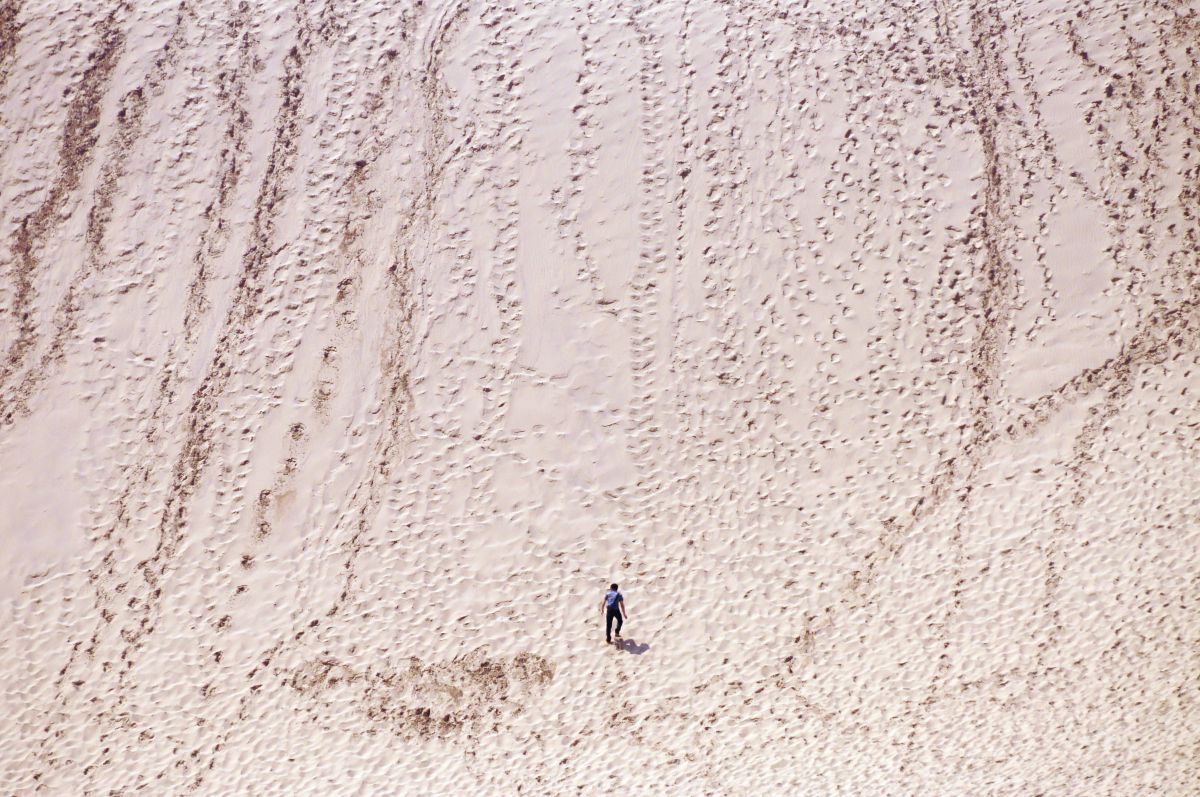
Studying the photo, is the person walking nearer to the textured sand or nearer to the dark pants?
the dark pants

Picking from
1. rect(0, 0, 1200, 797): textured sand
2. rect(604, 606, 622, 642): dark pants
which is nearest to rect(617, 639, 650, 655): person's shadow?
rect(0, 0, 1200, 797): textured sand

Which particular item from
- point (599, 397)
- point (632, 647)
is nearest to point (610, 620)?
point (632, 647)

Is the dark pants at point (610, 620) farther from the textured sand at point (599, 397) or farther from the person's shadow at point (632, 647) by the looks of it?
the textured sand at point (599, 397)

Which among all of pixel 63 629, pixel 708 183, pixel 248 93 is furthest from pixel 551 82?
pixel 63 629

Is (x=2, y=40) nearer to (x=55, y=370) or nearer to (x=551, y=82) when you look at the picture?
(x=55, y=370)

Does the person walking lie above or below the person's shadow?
above

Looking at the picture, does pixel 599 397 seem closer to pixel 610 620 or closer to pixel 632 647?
pixel 610 620
